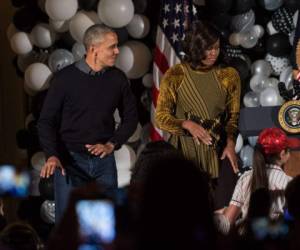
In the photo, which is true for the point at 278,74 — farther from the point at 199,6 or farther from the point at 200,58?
the point at 200,58

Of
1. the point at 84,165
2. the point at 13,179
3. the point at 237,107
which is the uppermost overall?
the point at 237,107

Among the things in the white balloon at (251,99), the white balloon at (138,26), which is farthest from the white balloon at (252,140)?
the white balloon at (138,26)

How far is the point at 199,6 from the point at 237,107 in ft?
5.79

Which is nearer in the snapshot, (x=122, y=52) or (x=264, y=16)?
(x=122, y=52)

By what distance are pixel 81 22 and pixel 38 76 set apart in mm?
487

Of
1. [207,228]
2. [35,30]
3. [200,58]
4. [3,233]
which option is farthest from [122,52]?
[207,228]

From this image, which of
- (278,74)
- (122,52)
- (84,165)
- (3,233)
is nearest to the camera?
(3,233)

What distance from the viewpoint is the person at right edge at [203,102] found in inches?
141

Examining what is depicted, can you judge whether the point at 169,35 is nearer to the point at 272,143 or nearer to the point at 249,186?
the point at 272,143

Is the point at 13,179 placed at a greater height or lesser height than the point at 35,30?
lesser

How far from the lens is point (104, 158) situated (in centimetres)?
386

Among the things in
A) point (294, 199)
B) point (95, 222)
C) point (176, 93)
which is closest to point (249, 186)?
point (176, 93)

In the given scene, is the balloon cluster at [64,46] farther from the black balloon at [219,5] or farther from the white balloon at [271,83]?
the white balloon at [271,83]

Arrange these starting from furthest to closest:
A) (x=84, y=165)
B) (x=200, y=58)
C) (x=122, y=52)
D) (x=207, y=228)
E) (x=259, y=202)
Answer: (x=122, y=52) < (x=84, y=165) < (x=200, y=58) < (x=259, y=202) < (x=207, y=228)
